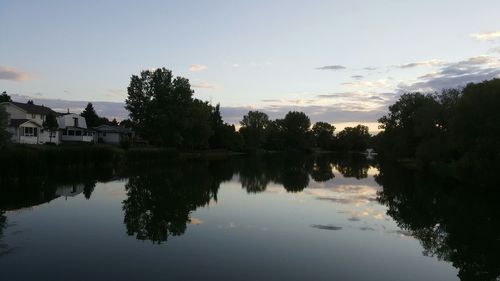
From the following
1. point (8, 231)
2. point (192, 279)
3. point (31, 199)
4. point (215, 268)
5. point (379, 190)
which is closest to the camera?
point (192, 279)

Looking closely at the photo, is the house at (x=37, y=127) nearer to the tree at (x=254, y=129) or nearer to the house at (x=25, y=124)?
the house at (x=25, y=124)

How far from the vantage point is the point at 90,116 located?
354 ft

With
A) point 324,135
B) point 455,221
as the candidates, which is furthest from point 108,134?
point 324,135

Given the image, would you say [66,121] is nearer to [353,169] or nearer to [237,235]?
[353,169]

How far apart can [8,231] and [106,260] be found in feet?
17.5

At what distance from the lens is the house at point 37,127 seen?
5642 centimetres

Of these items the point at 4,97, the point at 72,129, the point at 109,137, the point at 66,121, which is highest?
the point at 4,97

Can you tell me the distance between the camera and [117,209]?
834 inches

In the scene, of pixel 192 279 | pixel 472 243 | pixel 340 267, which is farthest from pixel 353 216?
pixel 192 279

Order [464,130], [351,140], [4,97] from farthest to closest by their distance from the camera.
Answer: [351,140]
[4,97]
[464,130]

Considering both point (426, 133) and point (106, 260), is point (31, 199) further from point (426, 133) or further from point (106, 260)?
point (426, 133)

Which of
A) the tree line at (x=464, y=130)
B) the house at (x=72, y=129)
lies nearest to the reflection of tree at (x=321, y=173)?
the tree line at (x=464, y=130)

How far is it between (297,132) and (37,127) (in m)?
119

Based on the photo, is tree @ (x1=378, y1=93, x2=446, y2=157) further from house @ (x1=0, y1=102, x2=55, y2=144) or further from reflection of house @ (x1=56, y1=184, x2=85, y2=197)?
house @ (x1=0, y1=102, x2=55, y2=144)
